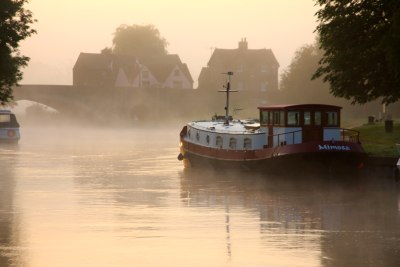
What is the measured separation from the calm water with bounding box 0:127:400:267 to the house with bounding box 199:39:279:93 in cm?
13492

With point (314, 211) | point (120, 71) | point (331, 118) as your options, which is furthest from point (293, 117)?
point (120, 71)

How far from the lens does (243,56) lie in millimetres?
192625

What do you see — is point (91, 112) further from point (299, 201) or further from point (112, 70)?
point (299, 201)

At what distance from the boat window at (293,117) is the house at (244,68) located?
13929cm

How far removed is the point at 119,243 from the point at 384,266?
668 cm

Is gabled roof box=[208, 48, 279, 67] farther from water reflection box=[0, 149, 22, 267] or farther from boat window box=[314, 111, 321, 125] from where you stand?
boat window box=[314, 111, 321, 125]

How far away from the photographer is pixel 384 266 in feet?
70.6

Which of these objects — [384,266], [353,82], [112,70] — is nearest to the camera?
[384,266]

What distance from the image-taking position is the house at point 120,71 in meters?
194

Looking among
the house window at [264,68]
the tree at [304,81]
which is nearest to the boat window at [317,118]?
the tree at [304,81]

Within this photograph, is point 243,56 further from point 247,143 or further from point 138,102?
point 247,143

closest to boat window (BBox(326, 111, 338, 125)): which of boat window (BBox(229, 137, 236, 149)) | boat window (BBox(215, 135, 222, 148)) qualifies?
boat window (BBox(229, 137, 236, 149))

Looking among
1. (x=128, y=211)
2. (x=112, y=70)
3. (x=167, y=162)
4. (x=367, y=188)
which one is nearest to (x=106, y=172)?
(x=167, y=162)

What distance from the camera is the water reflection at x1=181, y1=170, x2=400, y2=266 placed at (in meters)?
23.5
